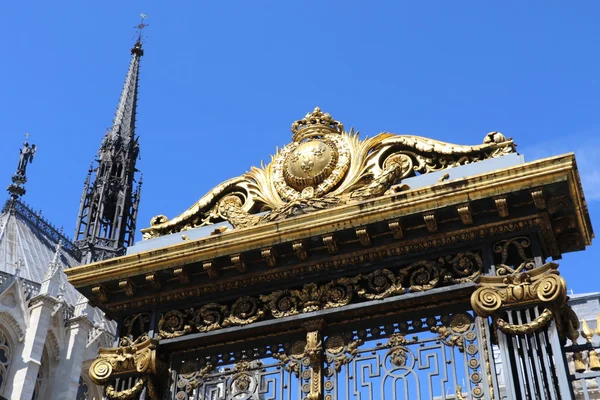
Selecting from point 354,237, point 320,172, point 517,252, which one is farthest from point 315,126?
point 517,252

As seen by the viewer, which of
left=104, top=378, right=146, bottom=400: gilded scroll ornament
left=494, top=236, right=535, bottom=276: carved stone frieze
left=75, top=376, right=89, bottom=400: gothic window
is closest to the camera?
left=494, top=236, right=535, bottom=276: carved stone frieze

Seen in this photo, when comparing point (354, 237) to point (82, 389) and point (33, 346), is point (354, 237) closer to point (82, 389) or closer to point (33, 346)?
point (33, 346)

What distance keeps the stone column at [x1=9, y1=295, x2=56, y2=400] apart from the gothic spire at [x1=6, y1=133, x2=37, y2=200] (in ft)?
57.0

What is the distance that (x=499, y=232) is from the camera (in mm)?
10281

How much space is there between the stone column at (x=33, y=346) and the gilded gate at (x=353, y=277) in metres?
38.4

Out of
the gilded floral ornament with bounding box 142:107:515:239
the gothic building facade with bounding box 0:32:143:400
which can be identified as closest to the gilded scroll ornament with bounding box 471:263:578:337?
the gilded floral ornament with bounding box 142:107:515:239

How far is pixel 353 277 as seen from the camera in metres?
10.9

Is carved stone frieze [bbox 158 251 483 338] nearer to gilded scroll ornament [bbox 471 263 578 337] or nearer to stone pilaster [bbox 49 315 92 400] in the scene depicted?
gilded scroll ornament [bbox 471 263 578 337]

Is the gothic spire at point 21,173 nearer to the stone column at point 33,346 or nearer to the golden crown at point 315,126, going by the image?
the stone column at point 33,346

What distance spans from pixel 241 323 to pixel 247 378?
2.33 feet

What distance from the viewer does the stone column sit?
156ft

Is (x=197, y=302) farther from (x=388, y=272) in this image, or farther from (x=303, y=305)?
(x=388, y=272)

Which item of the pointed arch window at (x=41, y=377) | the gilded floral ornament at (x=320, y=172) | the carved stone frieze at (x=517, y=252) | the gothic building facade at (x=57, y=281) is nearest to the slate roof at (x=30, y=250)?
the gothic building facade at (x=57, y=281)

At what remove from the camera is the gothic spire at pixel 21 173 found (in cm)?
6669
